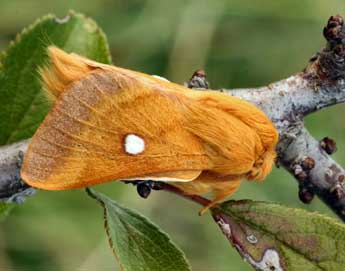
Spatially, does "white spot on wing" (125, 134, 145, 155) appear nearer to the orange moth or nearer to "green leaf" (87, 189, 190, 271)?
the orange moth

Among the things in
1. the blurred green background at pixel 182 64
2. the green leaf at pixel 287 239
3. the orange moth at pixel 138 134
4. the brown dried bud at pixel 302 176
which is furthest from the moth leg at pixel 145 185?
the blurred green background at pixel 182 64

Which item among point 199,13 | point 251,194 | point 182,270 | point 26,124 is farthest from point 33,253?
point 182,270

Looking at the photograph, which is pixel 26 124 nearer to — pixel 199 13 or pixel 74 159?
pixel 74 159

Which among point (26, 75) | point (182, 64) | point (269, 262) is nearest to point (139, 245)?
point (269, 262)

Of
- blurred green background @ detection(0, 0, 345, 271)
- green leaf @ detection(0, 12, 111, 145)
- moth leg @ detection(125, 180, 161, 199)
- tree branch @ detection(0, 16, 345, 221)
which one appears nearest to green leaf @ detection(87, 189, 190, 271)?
moth leg @ detection(125, 180, 161, 199)

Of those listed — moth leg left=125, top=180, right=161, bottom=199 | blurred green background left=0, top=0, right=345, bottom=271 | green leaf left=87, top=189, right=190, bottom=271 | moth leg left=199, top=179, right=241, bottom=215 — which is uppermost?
blurred green background left=0, top=0, right=345, bottom=271

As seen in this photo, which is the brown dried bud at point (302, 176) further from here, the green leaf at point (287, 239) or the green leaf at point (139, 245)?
the green leaf at point (139, 245)

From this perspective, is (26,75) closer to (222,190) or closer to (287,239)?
(222,190)
